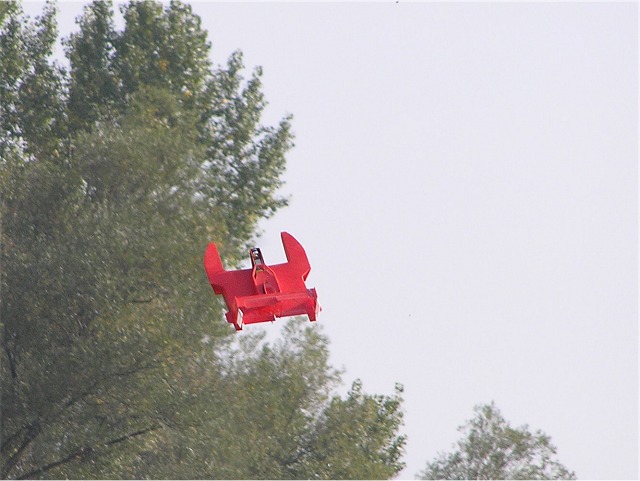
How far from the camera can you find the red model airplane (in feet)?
57.7

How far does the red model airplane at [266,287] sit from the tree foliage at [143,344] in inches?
422

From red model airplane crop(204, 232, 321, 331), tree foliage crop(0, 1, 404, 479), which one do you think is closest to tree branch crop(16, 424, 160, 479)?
tree foliage crop(0, 1, 404, 479)

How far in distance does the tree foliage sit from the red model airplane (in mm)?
10729

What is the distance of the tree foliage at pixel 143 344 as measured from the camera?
28.7 m

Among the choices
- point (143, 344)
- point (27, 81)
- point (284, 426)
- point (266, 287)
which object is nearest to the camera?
point (266, 287)

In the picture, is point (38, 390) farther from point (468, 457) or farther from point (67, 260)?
point (468, 457)

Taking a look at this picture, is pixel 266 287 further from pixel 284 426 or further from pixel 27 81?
pixel 27 81

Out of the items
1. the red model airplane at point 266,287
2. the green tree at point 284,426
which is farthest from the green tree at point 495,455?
the red model airplane at point 266,287

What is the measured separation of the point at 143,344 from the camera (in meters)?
28.7

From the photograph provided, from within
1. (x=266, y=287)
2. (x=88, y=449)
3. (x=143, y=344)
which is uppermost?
(x=143, y=344)

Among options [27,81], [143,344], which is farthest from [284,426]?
[27,81]

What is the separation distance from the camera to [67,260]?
1148 inches

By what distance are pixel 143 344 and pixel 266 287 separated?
1105 cm

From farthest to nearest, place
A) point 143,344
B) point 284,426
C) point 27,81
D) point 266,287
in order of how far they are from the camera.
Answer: point 27,81
point 284,426
point 143,344
point 266,287
